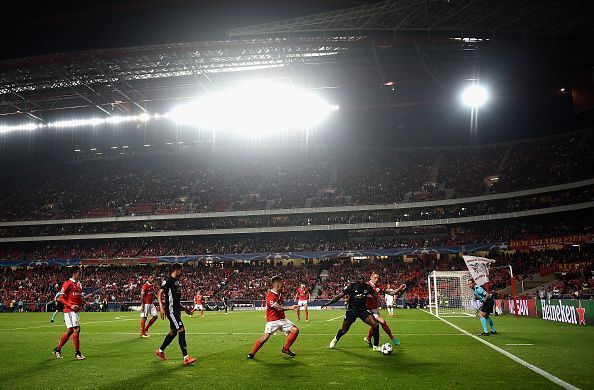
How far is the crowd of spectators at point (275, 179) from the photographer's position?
2082 inches

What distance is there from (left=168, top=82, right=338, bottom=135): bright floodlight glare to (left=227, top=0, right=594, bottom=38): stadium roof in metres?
14.2

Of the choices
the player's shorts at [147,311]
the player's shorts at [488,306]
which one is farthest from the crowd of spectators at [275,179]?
the player's shorts at [147,311]

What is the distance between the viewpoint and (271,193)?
60.4 m

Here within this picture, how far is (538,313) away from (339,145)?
4578 centimetres

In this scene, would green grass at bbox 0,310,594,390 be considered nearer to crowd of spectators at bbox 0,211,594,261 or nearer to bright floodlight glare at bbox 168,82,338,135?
crowd of spectators at bbox 0,211,594,261

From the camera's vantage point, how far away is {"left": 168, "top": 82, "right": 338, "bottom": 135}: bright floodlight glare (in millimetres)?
51688

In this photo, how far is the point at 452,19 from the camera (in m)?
35.8

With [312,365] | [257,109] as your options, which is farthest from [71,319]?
[257,109]

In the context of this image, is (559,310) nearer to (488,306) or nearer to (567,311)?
(567,311)

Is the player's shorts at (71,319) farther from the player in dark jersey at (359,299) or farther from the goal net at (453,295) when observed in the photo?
the goal net at (453,295)

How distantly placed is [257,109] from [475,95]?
26898 millimetres

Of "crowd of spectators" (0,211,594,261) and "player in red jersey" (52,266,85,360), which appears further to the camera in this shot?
"crowd of spectators" (0,211,594,261)

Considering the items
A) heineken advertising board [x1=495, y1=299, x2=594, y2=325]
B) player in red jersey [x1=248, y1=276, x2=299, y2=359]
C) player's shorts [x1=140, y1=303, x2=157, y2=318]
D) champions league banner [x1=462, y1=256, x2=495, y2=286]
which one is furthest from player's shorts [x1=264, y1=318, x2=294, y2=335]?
heineken advertising board [x1=495, y1=299, x2=594, y2=325]

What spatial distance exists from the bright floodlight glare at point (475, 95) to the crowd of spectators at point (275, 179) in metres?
8.91
